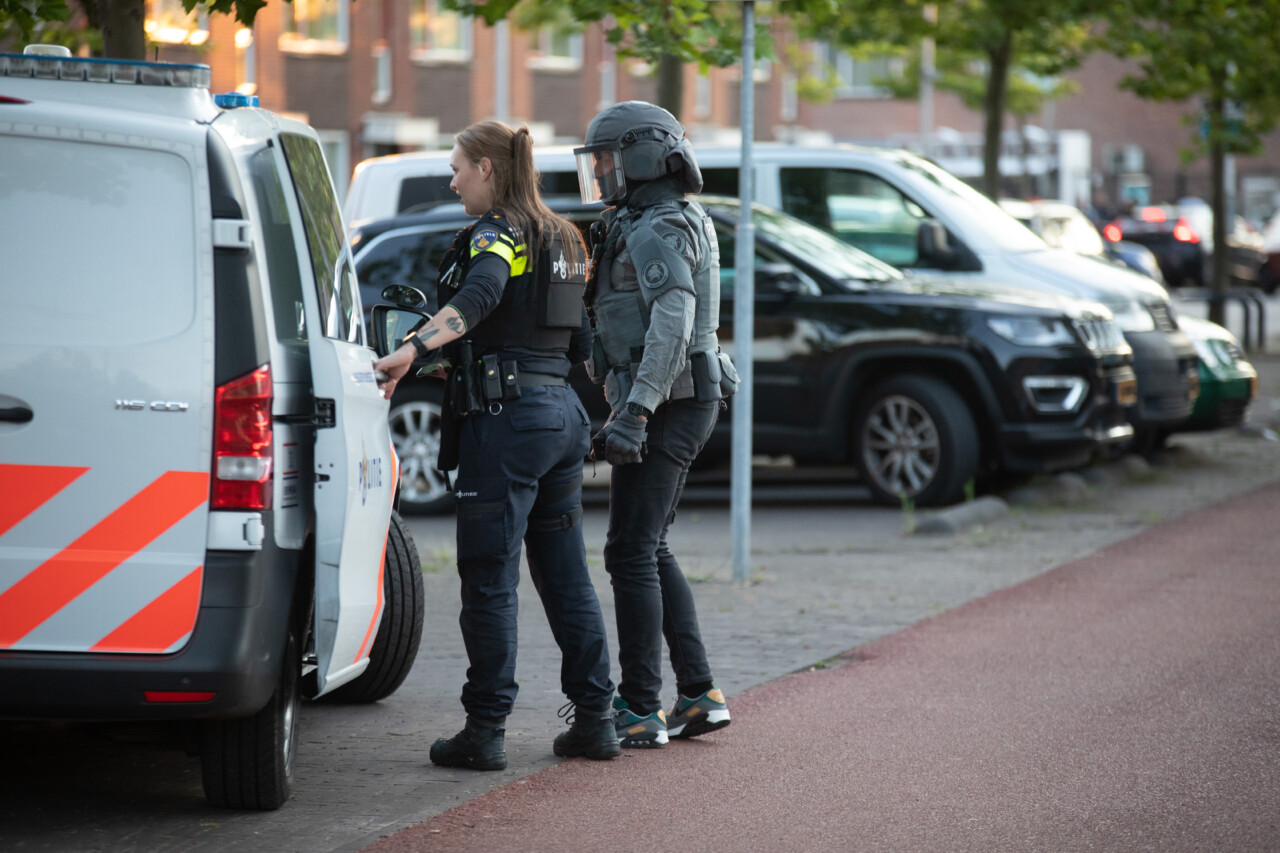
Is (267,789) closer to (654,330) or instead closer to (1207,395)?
(654,330)

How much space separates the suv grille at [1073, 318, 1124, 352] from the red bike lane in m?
2.83

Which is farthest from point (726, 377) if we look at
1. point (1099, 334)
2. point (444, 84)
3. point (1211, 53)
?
point (444, 84)

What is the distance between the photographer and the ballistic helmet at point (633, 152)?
5.09 m

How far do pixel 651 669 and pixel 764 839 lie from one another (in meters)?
1.00

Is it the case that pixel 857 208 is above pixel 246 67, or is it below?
below

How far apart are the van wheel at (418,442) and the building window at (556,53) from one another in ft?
91.4

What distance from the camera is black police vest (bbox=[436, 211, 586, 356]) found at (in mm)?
4895

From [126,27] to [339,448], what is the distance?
348 cm

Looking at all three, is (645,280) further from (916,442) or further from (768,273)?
(916,442)

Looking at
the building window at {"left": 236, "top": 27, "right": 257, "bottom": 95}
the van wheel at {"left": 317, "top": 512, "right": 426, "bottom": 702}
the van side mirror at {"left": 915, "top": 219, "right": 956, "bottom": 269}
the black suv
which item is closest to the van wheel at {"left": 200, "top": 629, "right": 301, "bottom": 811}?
the van wheel at {"left": 317, "top": 512, "right": 426, "bottom": 702}

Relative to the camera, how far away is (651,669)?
5266mm

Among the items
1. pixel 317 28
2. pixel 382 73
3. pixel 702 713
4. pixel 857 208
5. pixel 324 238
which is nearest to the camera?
pixel 324 238

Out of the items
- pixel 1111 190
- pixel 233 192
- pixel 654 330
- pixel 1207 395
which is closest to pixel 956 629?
pixel 654 330

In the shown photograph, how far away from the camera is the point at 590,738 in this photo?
5.12 meters
